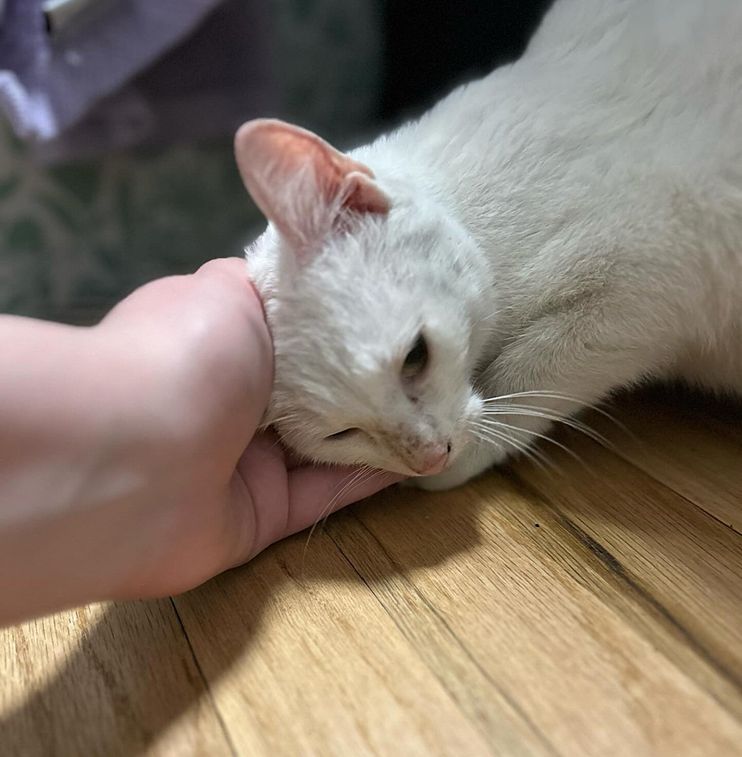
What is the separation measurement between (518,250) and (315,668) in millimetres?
458

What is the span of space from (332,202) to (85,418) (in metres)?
0.28

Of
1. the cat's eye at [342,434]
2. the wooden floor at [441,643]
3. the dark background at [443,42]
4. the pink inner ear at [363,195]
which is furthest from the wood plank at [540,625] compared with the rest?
the dark background at [443,42]

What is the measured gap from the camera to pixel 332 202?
2.17 feet

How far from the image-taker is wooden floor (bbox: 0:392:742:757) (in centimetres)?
51

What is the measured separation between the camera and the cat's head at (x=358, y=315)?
2.05 ft

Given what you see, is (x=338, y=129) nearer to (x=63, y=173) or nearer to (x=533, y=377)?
(x=63, y=173)

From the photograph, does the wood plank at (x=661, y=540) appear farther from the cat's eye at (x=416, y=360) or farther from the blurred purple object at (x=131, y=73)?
the blurred purple object at (x=131, y=73)

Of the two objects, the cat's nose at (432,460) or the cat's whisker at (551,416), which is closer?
the cat's nose at (432,460)

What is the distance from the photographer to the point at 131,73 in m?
1.08

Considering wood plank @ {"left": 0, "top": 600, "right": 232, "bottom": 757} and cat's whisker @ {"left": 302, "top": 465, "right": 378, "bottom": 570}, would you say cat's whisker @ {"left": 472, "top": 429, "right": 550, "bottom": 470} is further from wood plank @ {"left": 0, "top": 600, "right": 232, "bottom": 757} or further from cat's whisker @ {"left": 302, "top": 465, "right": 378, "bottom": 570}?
wood plank @ {"left": 0, "top": 600, "right": 232, "bottom": 757}

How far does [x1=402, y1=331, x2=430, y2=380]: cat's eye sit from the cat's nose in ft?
0.22

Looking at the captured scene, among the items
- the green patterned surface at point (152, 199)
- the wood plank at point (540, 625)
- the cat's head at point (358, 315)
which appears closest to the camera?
the wood plank at point (540, 625)

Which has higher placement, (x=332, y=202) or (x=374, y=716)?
(x=332, y=202)

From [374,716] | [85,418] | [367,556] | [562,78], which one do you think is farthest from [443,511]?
[562,78]
